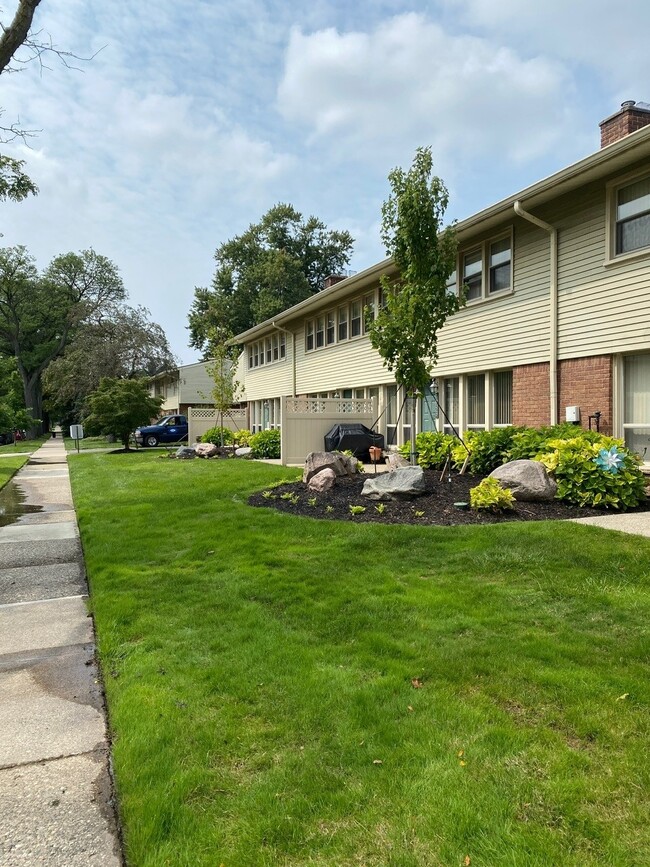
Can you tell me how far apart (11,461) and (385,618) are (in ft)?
66.0

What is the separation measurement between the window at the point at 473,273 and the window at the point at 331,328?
6.86m

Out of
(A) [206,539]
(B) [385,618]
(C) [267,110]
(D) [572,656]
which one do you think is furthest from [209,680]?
(C) [267,110]

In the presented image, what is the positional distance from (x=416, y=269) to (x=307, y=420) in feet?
20.4

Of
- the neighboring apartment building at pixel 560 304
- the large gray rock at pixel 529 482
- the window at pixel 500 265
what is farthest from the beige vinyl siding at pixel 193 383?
the large gray rock at pixel 529 482

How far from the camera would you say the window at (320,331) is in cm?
1986

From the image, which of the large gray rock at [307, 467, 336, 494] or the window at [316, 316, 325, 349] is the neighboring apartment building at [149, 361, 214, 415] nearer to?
the window at [316, 316, 325, 349]

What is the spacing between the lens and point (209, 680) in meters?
3.13

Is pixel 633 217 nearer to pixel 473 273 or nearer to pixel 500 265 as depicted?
pixel 500 265

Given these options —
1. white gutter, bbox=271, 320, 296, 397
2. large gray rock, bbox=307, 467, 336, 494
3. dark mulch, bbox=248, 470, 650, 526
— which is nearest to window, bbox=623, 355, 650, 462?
dark mulch, bbox=248, 470, 650, 526

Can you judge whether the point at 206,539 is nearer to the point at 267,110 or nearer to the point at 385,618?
the point at 385,618

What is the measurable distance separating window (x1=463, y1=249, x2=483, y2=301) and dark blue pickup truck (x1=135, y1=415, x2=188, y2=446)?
21634mm

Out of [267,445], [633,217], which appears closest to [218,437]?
[267,445]

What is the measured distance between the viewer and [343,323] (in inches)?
725

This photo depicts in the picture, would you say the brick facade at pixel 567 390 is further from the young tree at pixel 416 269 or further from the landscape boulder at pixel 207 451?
the landscape boulder at pixel 207 451
